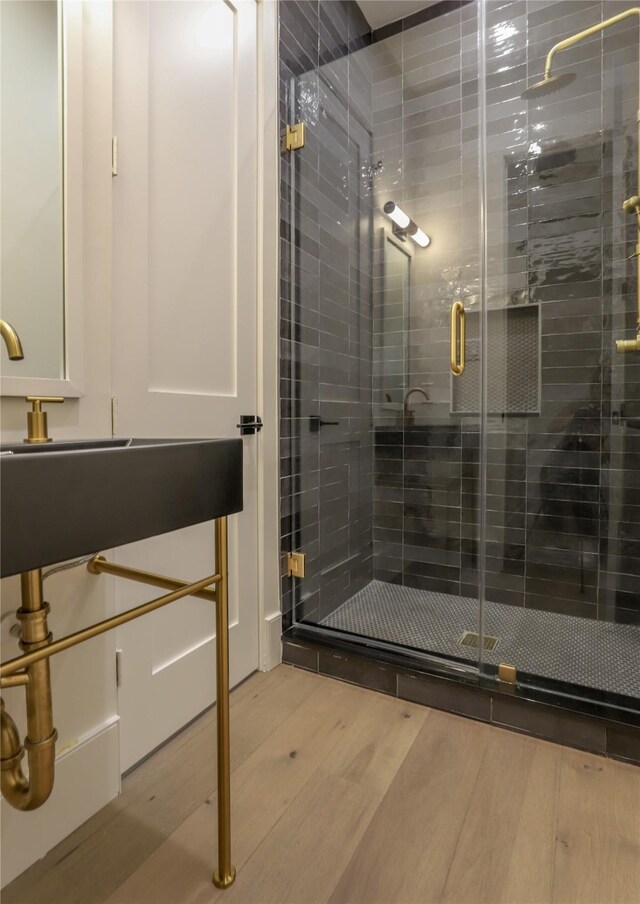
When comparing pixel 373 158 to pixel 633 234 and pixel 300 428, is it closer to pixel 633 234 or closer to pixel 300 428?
pixel 633 234

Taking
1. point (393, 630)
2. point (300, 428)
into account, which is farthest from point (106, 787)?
point (300, 428)

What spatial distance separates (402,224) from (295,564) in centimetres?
182

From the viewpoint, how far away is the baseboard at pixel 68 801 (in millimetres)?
978

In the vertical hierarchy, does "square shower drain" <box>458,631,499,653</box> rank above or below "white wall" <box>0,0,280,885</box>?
below

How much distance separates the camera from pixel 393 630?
1.98 meters

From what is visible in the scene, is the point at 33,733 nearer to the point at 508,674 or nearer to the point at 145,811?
the point at 145,811

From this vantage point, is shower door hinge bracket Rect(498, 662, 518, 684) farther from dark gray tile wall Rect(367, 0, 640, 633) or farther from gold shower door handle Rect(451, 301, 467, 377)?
gold shower door handle Rect(451, 301, 467, 377)

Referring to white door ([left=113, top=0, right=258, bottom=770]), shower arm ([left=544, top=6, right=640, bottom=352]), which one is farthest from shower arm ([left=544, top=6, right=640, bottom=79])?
white door ([left=113, top=0, right=258, bottom=770])

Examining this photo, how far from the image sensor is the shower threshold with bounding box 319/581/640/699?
161 centimetres

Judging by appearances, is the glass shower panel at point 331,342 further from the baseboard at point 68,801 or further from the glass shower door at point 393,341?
the baseboard at point 68,801

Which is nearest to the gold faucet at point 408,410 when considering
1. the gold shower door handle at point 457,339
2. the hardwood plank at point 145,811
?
the gold shower door handle at point 457,339

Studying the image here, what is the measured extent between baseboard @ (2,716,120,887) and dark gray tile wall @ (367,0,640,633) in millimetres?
1651

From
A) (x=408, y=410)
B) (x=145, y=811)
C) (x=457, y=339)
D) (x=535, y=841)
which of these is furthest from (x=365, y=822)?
(x=408, y=410)

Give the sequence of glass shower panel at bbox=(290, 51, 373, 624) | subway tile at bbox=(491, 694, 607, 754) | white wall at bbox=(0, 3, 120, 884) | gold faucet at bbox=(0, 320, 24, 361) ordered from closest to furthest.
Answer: gold faucet at bbox=(0, 320, 24, 361) < white wall at bbox=(0, 3, 120, 884) < subway tile at bbox=(491, 694, 607, 754) < glass shower panel at bbox=(290, 51, 373, 624)
